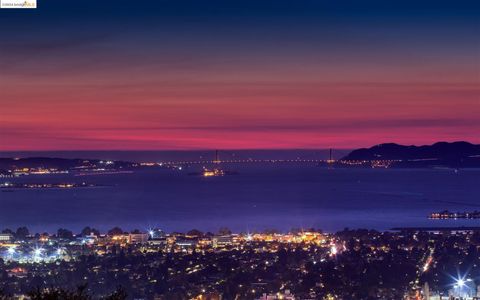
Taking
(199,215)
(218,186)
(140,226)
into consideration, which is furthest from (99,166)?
(140,226)

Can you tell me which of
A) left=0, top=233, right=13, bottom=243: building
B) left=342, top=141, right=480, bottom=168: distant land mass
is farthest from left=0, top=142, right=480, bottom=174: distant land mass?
left=0, top=233, right=13, bottom=243: building

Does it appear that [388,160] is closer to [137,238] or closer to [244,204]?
[244,204]

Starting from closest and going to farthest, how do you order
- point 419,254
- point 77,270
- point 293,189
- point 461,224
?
point 77,270 → point 419,254 → point 461,224 → point 293,189

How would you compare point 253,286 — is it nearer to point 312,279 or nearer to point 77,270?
point 312,279

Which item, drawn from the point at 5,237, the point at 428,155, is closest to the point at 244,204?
the point at 5,237

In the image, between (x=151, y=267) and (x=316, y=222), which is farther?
(x=316, y=222)

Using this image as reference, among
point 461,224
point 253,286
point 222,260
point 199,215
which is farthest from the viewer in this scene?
point 199,215

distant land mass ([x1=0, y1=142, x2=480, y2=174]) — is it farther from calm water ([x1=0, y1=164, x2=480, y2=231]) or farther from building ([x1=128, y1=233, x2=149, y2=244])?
building ([x1=128, y1=233, x2=149, y2=244])
